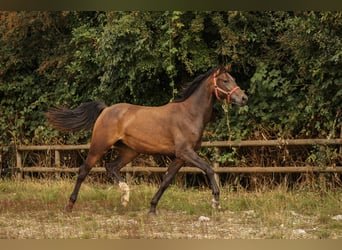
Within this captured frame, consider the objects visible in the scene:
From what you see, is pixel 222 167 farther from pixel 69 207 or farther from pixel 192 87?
pixel 69 207

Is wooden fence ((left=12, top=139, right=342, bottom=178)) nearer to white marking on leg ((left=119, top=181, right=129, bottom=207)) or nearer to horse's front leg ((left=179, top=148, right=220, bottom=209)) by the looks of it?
horse's front leg ((left=179, top=148, right=220, bottom=209))

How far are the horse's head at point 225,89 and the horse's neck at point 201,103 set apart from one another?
136 millimetres

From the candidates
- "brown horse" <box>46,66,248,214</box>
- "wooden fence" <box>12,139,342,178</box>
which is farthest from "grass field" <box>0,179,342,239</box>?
"brown horse" <box>46,66,248,214</box>

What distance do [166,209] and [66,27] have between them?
21.8ft

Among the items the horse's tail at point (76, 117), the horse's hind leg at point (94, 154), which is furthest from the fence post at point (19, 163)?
the horse's hind leg at point (94, 154)

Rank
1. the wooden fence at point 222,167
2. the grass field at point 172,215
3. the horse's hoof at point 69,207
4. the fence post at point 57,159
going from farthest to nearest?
the fence post at point 57,159 → the wooden fence at point 222,167 → the horse's hoof at point 69,207 → the grass field at point 172,215

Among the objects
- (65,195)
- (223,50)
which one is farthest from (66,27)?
(65,195)

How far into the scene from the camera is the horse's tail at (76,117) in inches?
300

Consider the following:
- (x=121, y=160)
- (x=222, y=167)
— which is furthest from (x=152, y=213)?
(x=222, y=167)

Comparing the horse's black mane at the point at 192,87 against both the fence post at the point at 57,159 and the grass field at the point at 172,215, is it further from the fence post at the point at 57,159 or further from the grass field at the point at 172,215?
the fence post at the point at 57,159

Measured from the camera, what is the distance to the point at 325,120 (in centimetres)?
914

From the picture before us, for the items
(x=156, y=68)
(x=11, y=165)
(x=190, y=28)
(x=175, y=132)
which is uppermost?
(x=190, y=28)
